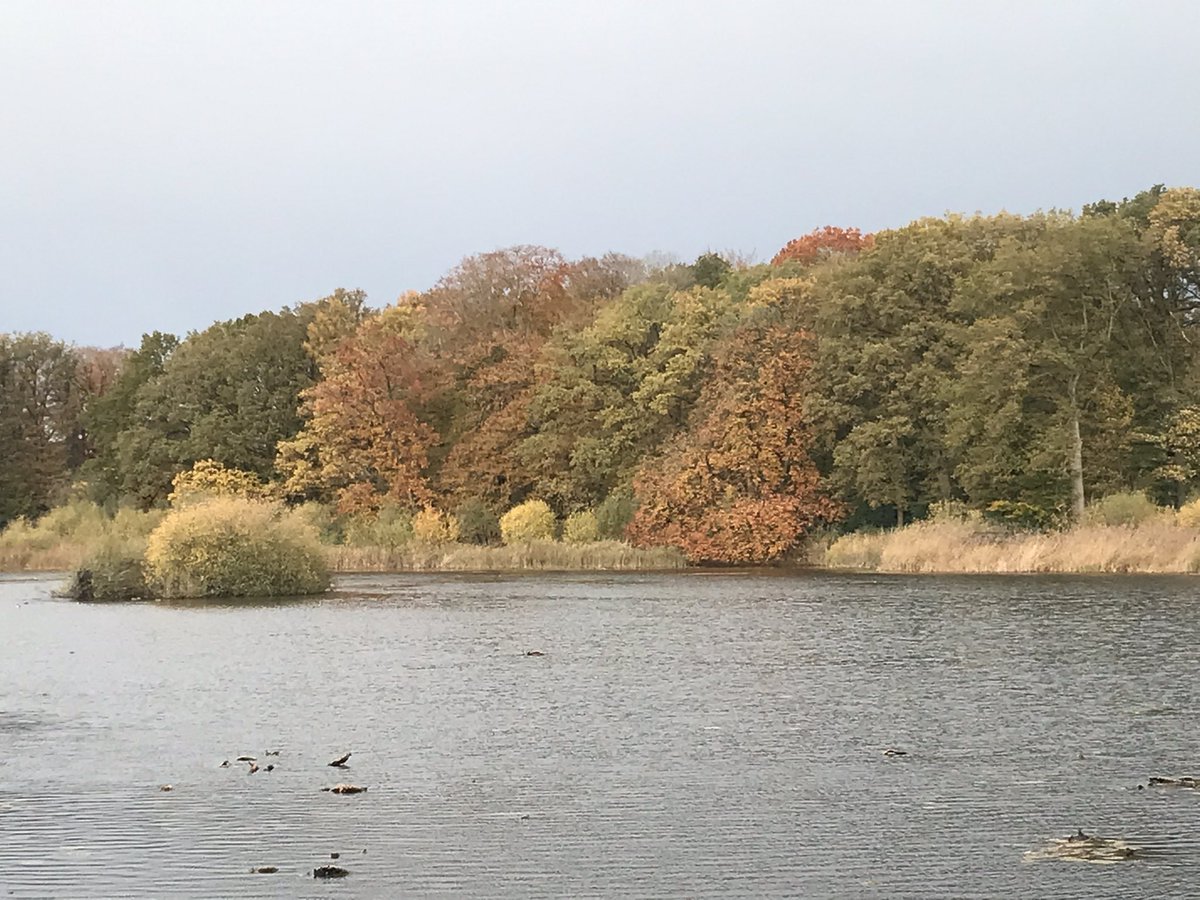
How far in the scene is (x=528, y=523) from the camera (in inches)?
2579

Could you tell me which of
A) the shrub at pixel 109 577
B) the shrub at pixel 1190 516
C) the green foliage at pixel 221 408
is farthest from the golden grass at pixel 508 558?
the shrub at pixel 1190 516

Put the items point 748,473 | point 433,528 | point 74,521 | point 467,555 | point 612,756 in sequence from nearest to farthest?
point 612,756 < point 467,555 < point 748,473 < point 433,528 < point 74,521

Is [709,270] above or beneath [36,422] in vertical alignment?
above

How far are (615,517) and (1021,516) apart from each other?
17631mm

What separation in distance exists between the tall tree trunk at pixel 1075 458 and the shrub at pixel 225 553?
27.6m

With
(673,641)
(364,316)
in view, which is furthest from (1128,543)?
(364,316)

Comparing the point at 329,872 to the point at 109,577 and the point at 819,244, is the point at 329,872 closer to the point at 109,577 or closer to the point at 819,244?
the point at 109,577

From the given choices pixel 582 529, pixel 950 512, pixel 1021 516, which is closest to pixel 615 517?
pixel 582 529

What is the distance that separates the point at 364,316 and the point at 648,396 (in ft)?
68.9

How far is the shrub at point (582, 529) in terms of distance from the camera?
211ft

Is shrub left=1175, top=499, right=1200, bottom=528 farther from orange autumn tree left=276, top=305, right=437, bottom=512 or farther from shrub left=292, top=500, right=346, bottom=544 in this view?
shrub left=292, top=500, right=346, bottom=544

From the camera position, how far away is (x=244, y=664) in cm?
2606

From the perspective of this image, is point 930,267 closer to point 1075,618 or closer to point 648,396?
point 648,396

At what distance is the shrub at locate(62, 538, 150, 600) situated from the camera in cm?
4516
